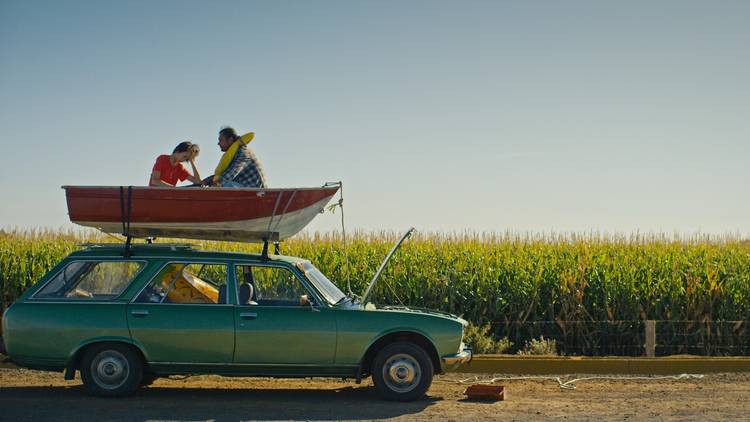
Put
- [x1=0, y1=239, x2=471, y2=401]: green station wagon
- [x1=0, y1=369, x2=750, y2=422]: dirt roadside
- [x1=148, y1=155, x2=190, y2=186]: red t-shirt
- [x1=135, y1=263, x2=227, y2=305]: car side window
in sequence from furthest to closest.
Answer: [x1=148, y1=155, x2=190, y2=186]: red t-shirt → [x1=135, y1=263, x2=227, y2=305]: car side window → [x1=0, y1=239, x2=471, y2=401]: green station wagon → [x1=0, y1=369, x2=750, y2=422]: dirt roadside

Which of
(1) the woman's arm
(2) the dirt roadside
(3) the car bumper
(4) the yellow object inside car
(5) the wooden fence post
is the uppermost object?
(1) the woman's arm

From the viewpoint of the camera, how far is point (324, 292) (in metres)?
10.9

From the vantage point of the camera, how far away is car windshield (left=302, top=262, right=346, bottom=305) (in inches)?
427

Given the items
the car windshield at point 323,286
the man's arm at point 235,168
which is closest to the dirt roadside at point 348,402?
the car windshield at point 323,286

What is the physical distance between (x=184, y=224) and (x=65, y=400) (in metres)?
2.35

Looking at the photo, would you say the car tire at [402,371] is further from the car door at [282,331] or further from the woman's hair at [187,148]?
the woman's hair at [187,148]

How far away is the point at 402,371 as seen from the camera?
10.6m

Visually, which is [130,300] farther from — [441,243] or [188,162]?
[441,243]

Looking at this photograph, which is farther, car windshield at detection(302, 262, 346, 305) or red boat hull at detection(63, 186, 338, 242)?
Answer: car windshield at detection(302, 262, 346, 305)

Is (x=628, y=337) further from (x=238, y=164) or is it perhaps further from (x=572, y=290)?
(x=238, y=164)

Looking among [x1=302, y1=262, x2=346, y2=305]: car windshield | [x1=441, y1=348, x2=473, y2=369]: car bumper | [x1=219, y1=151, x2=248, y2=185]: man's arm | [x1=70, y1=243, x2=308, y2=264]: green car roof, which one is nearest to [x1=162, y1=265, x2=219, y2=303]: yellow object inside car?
[x1=70, y1=243, x2=308, y2=264]: green car roof

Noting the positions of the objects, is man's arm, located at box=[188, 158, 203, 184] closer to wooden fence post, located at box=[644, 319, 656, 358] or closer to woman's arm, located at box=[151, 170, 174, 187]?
woman's arm, located at box=[151, 170, 174, 187]

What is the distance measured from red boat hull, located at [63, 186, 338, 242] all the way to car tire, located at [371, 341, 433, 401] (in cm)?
184

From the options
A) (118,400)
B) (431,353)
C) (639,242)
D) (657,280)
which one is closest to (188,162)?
(118,400)
